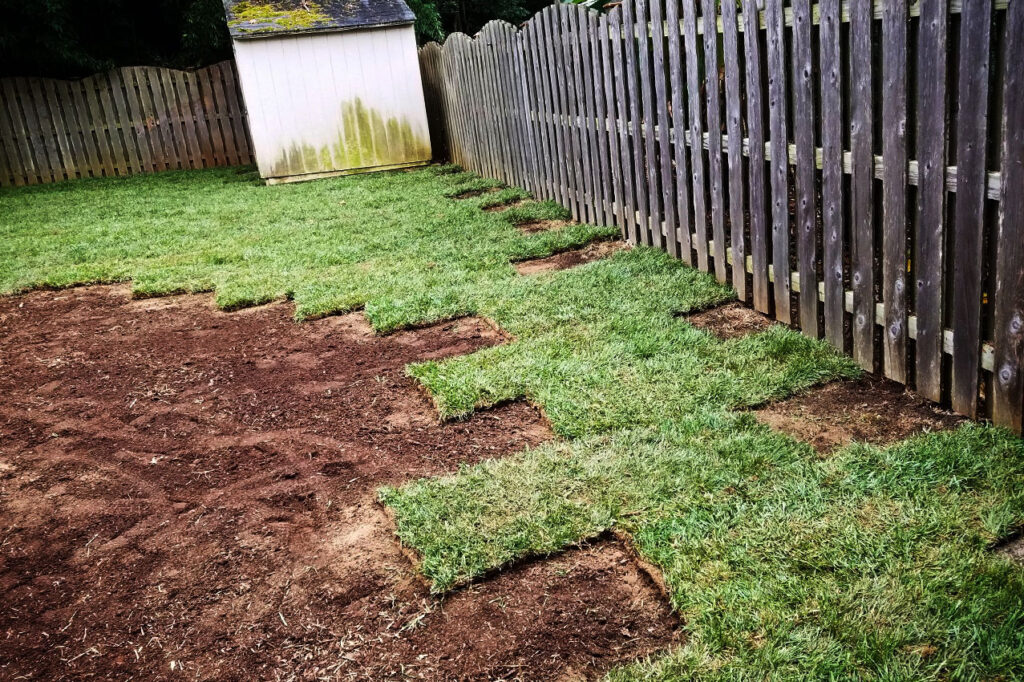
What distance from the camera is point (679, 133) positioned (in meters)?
5.49

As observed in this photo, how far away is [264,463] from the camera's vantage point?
143 inches

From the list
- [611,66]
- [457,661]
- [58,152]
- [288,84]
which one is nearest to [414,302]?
[611,66]

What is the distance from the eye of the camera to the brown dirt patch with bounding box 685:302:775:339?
15.0 feet

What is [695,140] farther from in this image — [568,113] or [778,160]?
[568,113]

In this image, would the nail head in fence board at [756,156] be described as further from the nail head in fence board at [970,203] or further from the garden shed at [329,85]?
the garden shed at [329,85]

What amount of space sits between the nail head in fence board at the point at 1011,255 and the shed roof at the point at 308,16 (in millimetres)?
10728

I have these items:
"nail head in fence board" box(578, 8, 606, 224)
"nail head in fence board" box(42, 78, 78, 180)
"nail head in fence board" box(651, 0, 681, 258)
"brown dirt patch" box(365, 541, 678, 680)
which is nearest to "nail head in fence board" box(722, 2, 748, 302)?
"nail head in fence board" box(651, 0, 681, 258)

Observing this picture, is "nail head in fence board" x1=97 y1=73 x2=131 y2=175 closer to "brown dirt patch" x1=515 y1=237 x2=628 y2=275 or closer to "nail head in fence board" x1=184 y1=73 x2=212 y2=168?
"nail head in fence board" x1=184 y1=73 x2=212 y2=168

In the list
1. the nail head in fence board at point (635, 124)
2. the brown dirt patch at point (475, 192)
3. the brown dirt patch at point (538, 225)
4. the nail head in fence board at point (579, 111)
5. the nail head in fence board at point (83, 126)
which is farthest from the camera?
the nail head in fence board at point (83, 126)

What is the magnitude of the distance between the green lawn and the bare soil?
8.2 inches

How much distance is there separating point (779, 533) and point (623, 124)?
4262mm

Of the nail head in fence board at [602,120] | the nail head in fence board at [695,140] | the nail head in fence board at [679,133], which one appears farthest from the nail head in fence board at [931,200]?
the nail head in fence board at [602,120]

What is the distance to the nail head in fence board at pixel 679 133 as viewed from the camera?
17.3ft

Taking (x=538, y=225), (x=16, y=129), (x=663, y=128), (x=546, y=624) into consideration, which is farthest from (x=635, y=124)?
(x=16, y=129)
